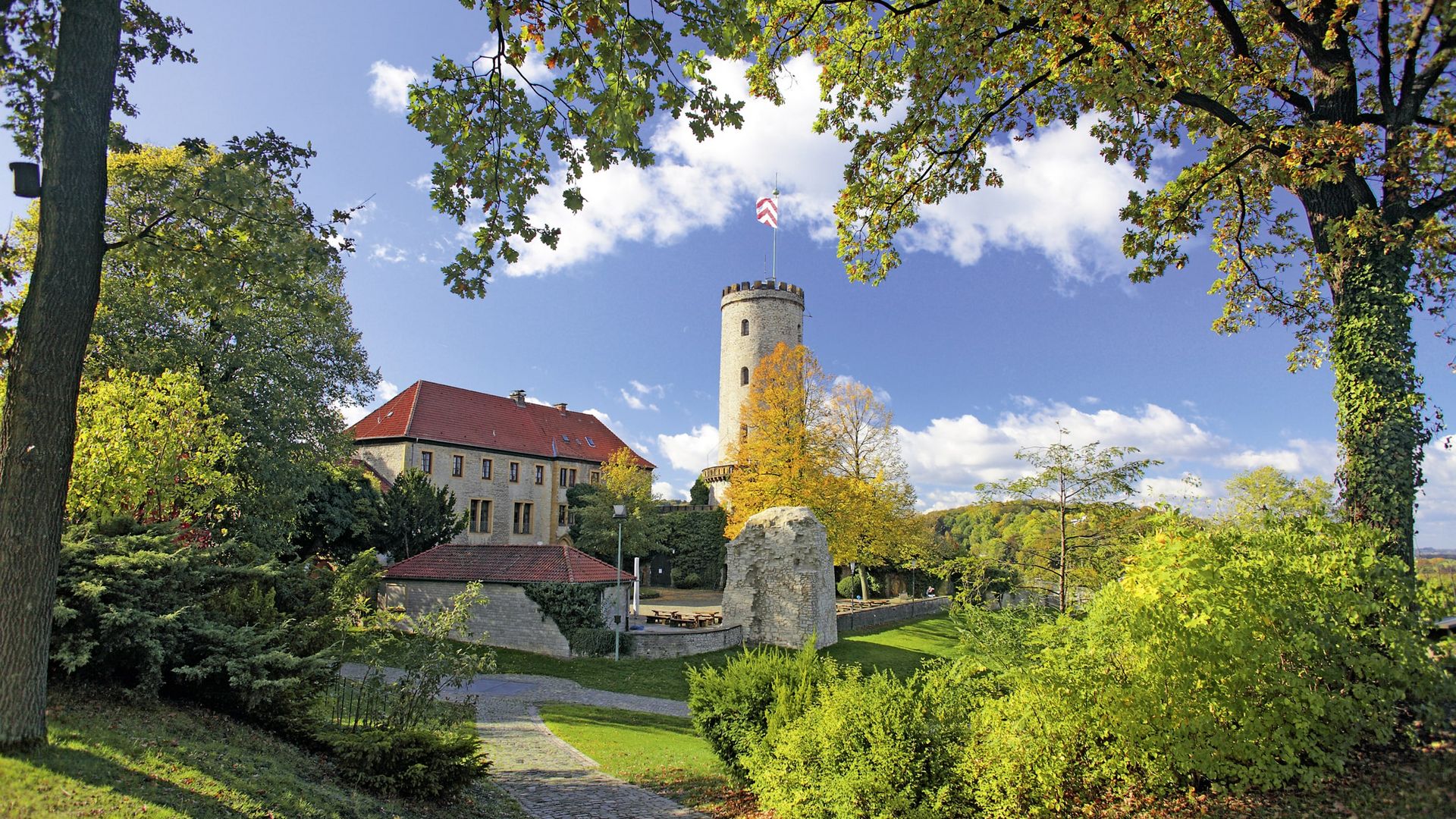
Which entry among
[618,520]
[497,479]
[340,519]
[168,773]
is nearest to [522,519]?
[497,479]

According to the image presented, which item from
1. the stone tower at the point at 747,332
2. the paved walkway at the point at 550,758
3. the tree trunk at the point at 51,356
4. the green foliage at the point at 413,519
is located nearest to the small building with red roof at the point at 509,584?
the paved walkway at the point at 550,758

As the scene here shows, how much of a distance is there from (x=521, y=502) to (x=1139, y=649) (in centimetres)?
4011

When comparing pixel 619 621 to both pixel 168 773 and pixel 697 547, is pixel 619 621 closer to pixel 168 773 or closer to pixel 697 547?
pixel 168 773

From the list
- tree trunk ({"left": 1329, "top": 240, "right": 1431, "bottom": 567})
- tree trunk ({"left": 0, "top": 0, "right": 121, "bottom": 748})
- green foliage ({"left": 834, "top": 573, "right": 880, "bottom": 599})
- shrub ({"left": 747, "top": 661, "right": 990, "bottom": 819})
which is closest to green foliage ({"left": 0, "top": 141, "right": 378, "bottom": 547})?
tree trunk ({"left": 0, "top": 0, "right": 121, "bottom": 748})

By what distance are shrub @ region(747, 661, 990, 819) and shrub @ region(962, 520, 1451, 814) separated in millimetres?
387

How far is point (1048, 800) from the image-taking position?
575 centimetres

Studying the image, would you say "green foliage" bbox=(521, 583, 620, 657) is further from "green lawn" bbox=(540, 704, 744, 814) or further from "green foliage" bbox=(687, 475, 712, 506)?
"green foliage" bbox=(687, 475, 712, 506)

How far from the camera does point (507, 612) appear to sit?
2088 cm

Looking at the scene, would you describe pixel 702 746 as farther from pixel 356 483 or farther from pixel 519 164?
pixel 356 483

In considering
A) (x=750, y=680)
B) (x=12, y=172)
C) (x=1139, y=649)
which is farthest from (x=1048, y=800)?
(x=12, y=172)

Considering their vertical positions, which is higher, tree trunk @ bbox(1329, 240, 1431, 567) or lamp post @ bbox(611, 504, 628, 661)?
tree trunk @ bbox(1329, 240, 1431, 567)

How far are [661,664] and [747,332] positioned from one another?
29501mm

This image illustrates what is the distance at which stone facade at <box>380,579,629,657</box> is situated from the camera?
67.1 ft

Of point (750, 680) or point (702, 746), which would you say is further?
point (702, 746)
